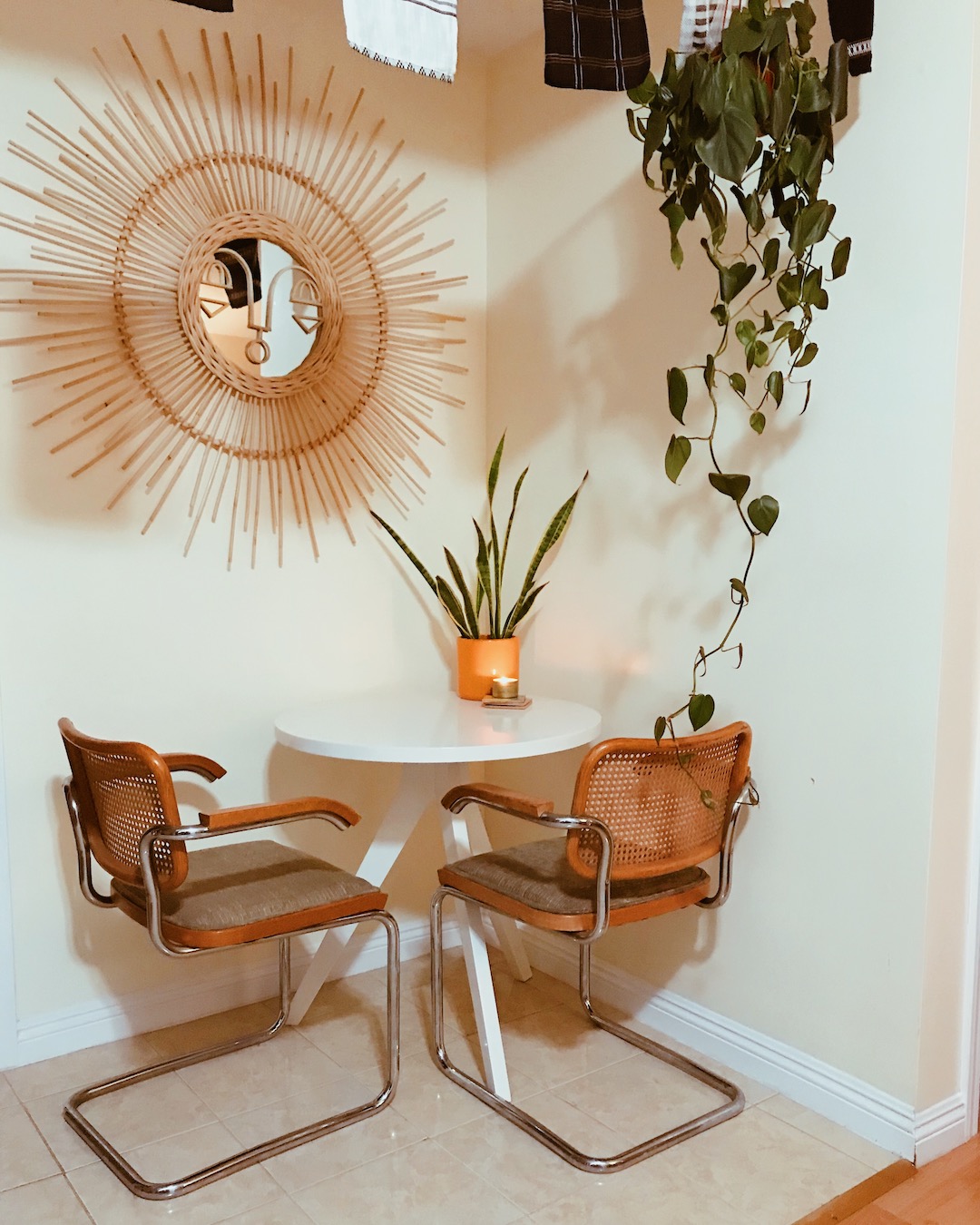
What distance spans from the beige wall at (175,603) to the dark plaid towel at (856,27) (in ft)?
4.15

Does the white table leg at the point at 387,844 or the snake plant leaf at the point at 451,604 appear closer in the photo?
the white table leg at the point at 387,844

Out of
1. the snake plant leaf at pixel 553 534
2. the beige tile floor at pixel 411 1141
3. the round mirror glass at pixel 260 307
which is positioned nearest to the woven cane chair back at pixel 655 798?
the beige tile floor at pixel 411 1141

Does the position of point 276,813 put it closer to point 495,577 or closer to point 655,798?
point 655,798

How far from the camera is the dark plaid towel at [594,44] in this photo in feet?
5.73

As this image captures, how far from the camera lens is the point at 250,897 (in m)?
2.06

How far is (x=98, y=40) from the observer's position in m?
2.35

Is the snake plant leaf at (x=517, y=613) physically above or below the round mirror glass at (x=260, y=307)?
below

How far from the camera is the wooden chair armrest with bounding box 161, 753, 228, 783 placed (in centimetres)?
234

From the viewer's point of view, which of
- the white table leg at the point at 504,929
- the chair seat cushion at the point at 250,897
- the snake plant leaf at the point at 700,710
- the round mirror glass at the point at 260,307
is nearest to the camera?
the chair seat cushion at the point at 250,897

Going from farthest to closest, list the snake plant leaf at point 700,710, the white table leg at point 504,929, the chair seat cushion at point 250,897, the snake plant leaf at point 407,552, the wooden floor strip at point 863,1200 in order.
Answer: the snake plant leaf at point 407,552
the white table leg at point 504,929
the snake plant leaf at point 700,710
the chair seat cushion at point 250,897
the wooden floor strip at point 863,1200

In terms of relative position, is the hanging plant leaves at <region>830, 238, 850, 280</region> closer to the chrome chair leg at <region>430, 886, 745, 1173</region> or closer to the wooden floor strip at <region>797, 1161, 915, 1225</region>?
the chrome chair leg at <region>430, 886, 745, 1173</region>

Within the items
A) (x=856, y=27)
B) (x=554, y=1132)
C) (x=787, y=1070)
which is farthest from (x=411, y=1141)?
(x=856, y=27)

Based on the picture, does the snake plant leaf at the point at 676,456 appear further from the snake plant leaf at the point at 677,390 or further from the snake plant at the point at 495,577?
the snake plant at the point at 495,577

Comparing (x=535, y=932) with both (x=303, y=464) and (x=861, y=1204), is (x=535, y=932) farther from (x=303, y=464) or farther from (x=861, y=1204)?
(x=303, y=464)
